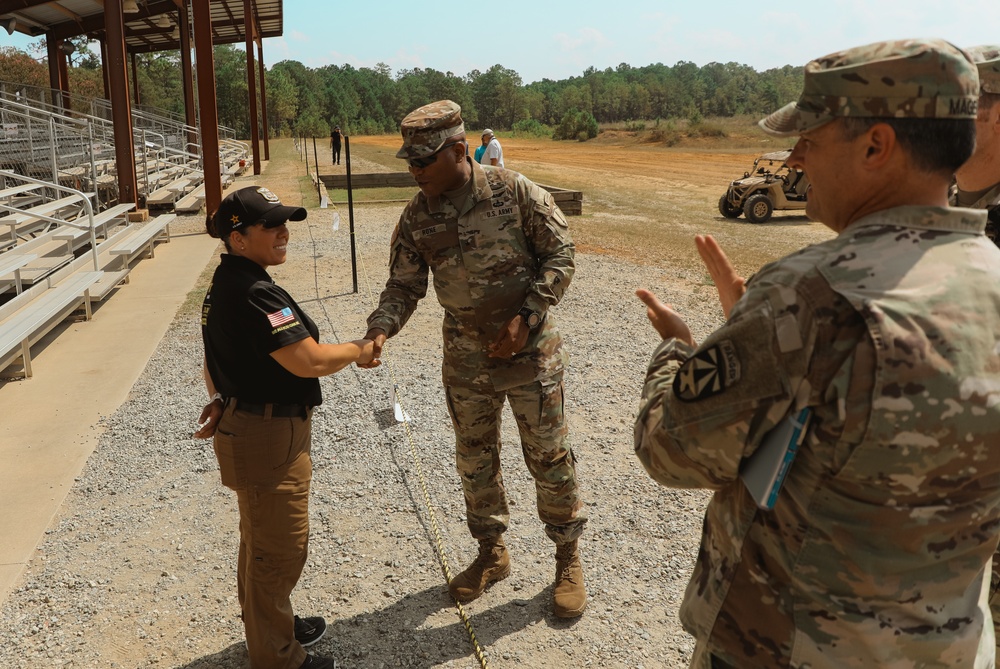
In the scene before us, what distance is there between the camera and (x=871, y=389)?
1.29 metres

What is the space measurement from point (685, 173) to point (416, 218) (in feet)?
89.6

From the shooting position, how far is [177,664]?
10.1 ft

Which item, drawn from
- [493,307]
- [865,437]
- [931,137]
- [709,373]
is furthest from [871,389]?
[493,307]

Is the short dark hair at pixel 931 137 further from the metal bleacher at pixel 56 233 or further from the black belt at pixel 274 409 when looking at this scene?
the metal bleacher at pixel 56 233

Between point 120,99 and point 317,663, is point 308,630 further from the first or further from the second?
point 120,99

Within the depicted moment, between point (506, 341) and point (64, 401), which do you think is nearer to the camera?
point (506, 341)

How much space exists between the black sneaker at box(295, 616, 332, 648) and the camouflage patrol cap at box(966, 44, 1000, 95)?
292 cm

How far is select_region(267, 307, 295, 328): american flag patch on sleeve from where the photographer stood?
2.58 meters

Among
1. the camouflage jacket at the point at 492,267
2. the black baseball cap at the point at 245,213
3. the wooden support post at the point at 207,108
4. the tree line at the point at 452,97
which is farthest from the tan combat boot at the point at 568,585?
the tree line at the point at 452,97

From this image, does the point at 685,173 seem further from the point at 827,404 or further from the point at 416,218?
the point at 827,404

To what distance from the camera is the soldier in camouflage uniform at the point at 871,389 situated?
1.29 meters

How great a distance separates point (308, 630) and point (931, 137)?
278cm

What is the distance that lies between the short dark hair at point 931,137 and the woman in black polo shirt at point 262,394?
5.98 ft

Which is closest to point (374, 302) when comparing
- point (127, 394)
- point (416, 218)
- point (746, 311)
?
point (127, 394)
